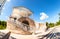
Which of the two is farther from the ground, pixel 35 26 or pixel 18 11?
pixel 18 11

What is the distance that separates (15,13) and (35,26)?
4.53 feet

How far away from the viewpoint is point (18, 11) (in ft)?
31.0

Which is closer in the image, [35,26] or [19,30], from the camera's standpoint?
[19,30]

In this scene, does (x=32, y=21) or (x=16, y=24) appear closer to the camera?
(x=16, y=24)

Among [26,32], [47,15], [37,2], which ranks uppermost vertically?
[37,2]

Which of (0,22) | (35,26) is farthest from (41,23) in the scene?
(0,22)

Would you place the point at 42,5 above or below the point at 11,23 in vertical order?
above

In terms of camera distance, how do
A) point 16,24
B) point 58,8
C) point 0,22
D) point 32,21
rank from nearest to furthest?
point 58,8, point 16,24, point 32,21, point 0,22

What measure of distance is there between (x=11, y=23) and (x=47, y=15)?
1849 mm

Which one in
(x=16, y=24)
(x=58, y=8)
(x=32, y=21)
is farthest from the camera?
(x=32, y=21)

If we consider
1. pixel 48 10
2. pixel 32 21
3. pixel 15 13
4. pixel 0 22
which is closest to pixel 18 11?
pixel 15 13

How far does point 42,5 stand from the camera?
763 cm

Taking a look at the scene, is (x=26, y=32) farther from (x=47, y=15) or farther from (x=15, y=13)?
(x=15, y=13)

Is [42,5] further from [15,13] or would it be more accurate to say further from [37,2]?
[15,13]
